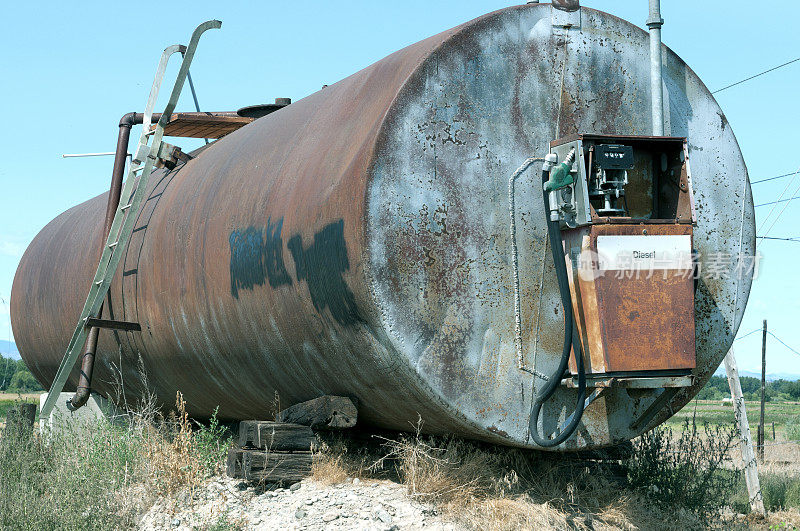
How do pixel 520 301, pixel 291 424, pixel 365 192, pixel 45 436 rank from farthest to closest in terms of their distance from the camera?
1. pixel 45 436
2. pixel 291 424
3. pixel 520 301
4. pixel 365 192

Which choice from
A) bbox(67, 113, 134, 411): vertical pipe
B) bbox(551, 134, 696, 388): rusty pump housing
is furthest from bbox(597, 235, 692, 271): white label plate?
bbox(67, 113, 134, 411): vertical pipe

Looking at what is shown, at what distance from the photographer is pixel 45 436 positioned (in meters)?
7.95

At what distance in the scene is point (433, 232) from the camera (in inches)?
172

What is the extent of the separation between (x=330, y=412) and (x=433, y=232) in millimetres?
1308

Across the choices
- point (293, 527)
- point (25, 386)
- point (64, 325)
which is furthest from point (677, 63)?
point (25, 386)

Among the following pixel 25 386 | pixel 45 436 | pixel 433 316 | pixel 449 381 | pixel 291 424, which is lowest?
pixel 25 386

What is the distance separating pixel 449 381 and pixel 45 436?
522 cm

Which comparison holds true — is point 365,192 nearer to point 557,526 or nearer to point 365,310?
point 365,310

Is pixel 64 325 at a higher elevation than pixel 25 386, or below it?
higher

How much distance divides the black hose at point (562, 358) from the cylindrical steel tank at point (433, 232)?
12 centimetres

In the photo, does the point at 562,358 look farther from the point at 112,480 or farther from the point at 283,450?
the point at 112,480

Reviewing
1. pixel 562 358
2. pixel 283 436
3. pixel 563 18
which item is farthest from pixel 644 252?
pixel 283 436

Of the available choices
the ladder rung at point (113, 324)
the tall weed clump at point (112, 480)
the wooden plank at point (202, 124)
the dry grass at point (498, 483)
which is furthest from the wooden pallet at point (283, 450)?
the wooden plank at point (202, 124)

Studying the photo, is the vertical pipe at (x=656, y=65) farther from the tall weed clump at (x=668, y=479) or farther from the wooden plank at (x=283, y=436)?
the wooden plank at (x=283, y=436)
